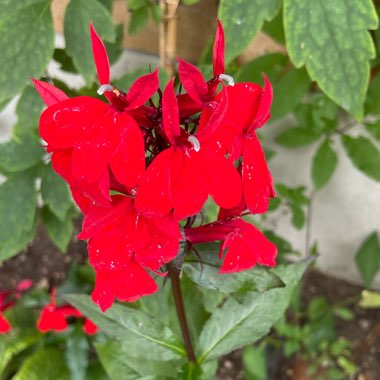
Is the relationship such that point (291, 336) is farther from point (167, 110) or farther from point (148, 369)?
point (167, 110)

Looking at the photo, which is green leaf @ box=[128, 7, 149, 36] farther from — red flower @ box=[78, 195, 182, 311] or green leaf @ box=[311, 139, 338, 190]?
red flower @ box=[78, 195, 182, 311]

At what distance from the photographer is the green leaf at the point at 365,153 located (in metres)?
1.06

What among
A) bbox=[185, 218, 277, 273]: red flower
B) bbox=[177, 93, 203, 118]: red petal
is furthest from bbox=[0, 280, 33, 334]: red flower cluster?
bbox=[177, 93, 203, 118]: red petal

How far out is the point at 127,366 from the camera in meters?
0.82

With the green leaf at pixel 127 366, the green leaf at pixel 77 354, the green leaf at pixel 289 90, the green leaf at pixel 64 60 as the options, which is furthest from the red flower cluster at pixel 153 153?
the green leaf at pixel 77 354

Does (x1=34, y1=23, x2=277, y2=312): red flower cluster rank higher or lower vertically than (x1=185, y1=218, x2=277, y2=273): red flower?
higher

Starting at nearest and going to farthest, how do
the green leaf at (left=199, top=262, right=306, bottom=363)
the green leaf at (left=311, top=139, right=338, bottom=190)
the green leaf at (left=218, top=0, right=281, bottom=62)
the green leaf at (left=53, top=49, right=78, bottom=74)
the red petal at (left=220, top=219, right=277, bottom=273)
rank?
the red petal at (left=220, top=219, right=277, bottom=273), the green leaf at (left=218, top=0, right=281, bottom=62), the green leaf at (left=199, top=262, right=306, bottom=363), the green leaf at (left=53, top=49, right=78, bottom=74), the green leaf at (left=311, top=139, right=338, bottom=190)

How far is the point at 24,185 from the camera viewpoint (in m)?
0.92

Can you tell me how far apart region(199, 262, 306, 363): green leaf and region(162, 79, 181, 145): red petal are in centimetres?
35

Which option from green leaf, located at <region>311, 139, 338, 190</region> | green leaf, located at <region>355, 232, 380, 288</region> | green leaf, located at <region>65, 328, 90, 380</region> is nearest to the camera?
green leaf, located at <region>311, 139, 338, 190</region>

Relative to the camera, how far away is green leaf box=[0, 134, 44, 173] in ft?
2.99

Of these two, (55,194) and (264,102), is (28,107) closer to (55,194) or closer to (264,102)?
(55,194)

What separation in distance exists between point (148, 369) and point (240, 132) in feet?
1.45

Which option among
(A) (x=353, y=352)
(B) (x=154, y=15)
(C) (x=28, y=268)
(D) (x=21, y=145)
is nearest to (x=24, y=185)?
(D) (x=21, y=145)
